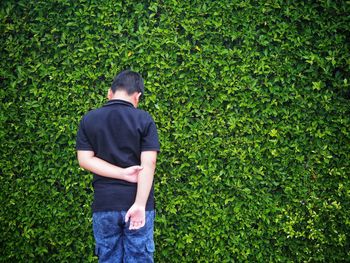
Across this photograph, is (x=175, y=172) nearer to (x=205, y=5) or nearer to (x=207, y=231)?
(x=207, y=231)

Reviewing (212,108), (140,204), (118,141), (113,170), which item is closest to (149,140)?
(118,141)

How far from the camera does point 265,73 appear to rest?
13.1 ft

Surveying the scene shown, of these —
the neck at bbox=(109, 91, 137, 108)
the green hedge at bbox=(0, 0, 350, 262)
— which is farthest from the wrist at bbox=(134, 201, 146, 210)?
the green hedge at bbox=(0, 0, 350, 262)

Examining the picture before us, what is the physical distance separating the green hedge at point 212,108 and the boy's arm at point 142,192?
1142 millimetres

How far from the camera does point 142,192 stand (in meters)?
2.85

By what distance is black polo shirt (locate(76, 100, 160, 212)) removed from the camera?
9.41 ft

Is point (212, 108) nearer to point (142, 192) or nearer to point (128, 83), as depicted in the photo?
point (128, 83)

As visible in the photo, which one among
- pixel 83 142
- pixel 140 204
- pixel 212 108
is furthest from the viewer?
pixel 212 108

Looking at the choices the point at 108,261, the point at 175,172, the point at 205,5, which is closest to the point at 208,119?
the point at 175,172

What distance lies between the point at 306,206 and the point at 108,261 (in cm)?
215

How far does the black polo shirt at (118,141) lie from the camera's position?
2867 mm

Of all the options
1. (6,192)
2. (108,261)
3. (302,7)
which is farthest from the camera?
(6,192)

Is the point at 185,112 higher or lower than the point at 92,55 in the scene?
lower

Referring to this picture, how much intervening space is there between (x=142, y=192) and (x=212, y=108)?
1497 millimetres
